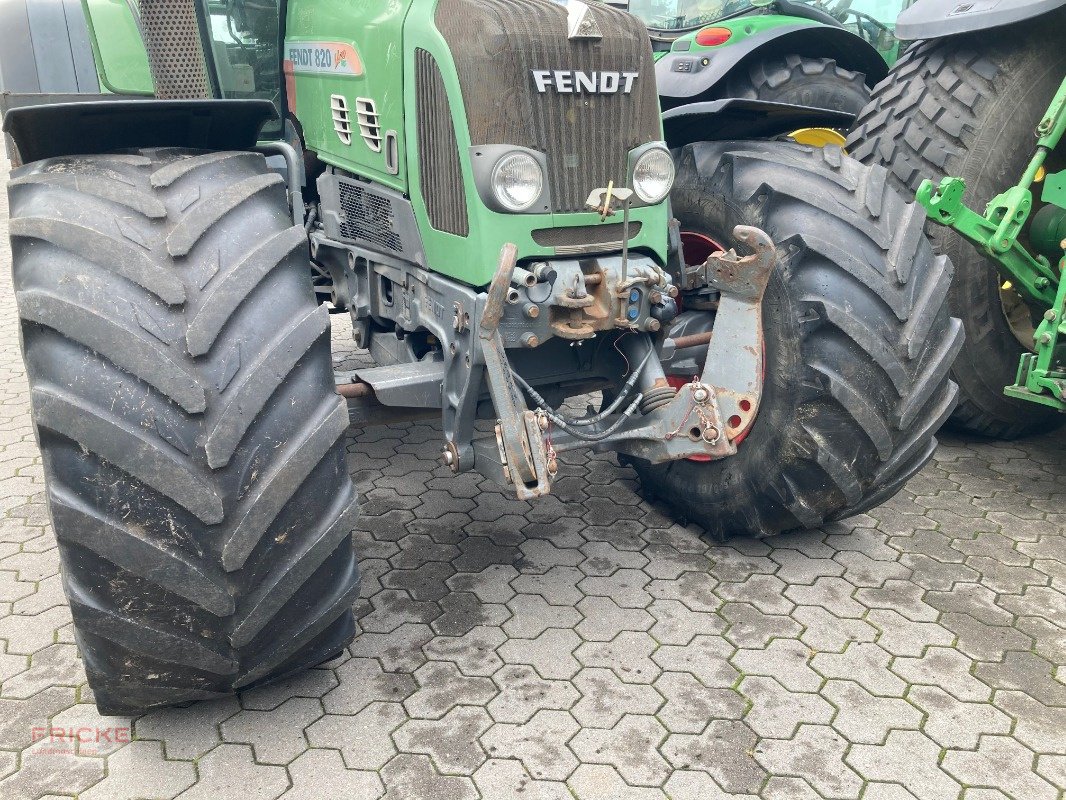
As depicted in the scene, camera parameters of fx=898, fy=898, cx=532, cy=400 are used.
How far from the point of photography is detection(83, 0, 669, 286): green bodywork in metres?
2.51

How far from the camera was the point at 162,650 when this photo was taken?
1.99 meters

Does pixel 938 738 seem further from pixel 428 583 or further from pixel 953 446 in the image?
pixel 953 446

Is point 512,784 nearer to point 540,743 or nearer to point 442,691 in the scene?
point 540,743

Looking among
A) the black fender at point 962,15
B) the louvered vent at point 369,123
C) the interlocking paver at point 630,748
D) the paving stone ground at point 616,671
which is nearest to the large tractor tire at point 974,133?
the black fender at point 962,15

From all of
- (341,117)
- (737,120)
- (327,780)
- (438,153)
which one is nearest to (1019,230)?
(737,120)

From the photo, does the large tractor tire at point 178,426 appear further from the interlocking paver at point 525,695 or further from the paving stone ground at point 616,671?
the interlocking paver at point 525,695

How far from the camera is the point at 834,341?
276 cm

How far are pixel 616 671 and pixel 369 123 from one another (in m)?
1.86

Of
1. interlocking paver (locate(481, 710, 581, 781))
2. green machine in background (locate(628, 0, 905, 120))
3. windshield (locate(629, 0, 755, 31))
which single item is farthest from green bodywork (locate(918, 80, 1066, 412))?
windshield (locate(629, 0, 755, 31))

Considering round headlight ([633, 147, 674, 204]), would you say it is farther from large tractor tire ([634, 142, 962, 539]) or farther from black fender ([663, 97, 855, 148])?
black fender ([663, 97, 855, 148])

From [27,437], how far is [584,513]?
265 cm

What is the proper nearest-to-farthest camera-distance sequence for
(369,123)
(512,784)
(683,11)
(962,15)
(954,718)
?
Answer: (512,784), (954,718), (369,123), (962,15), (683,11)

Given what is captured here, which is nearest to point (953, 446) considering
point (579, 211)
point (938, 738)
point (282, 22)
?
point (938, 738)

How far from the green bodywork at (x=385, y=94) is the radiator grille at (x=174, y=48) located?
273mm
